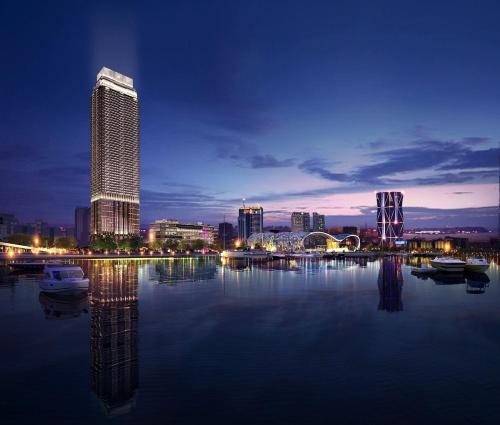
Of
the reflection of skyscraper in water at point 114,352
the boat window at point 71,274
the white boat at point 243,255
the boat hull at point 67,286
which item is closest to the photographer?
the reflection of skyscraper in water at point 114,352

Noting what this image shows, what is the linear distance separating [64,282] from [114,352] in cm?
2633

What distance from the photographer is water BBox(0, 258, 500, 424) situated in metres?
17.8

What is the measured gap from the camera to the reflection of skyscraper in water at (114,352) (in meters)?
19.3

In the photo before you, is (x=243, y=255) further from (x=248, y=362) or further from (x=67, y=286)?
(x=248, y=362)

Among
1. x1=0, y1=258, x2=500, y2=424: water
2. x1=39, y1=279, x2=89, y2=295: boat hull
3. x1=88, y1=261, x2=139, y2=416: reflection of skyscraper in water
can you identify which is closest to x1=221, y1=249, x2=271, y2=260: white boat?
x1=39, y1=279, x2=89, y2=295: boat hull

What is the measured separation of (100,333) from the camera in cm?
3108

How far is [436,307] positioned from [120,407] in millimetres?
36969

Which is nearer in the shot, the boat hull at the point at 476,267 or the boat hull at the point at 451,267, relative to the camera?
the boat hull at the point at 451,267

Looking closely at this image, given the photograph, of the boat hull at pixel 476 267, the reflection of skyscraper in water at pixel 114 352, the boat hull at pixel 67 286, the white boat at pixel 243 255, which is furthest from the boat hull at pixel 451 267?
the white boat at pixel 243 255

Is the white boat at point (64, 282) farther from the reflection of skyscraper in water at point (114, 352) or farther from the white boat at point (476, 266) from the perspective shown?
the white boat at point (476, 266)

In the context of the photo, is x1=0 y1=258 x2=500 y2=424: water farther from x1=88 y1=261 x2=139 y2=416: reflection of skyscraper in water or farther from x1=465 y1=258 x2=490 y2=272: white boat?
x1=465 y1=258 x2=490 y2=272: white boat

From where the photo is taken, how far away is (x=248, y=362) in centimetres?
2423

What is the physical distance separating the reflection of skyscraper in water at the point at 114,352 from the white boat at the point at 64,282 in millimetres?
2492

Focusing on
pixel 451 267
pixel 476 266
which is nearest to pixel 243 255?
pixel 451 267
